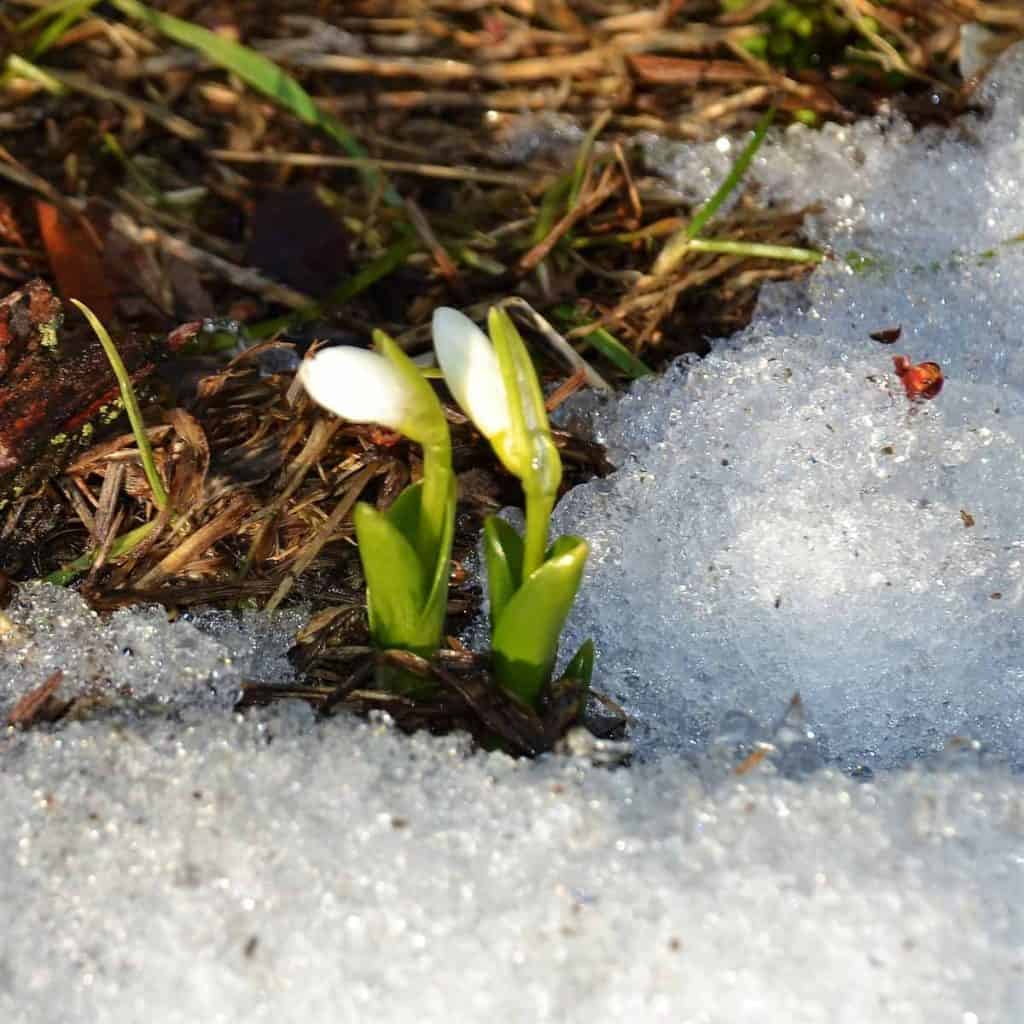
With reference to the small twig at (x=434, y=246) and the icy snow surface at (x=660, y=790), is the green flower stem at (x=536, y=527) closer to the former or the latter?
the icy snow surface at (x=660, y=790)

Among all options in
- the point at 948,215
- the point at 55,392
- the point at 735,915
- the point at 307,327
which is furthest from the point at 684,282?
the point at 735,915

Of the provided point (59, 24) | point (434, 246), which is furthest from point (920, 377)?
point (59, 24)

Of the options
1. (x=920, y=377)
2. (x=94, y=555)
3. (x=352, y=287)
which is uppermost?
(x=920, y=377)

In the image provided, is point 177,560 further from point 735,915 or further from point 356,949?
point 735,915

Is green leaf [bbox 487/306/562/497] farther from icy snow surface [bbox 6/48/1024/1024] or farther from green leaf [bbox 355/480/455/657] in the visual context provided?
icy snow surface [bbox 6/48/1024/1024]

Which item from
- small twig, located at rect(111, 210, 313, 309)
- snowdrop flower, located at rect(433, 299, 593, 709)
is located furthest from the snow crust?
small twig, located at rect(111, 210, 313, 309)

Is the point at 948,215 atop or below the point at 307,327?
atop

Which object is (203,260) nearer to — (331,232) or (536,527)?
(331,232)
